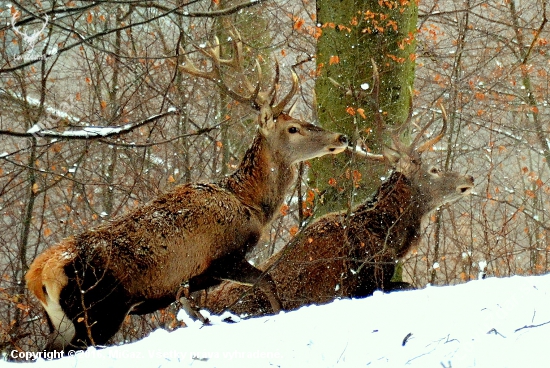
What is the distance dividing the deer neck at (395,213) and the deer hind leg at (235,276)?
3.79 feet

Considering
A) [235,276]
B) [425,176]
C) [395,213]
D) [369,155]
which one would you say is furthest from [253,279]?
[425,176]

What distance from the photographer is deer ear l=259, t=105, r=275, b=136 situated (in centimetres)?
701

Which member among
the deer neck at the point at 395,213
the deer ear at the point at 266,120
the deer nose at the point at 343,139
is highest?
the deer ear at the point at 266,120

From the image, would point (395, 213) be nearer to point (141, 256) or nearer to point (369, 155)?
point (369, 155)

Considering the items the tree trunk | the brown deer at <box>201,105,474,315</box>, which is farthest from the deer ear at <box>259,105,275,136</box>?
the brown deer at <box>201,105,474,315</box>

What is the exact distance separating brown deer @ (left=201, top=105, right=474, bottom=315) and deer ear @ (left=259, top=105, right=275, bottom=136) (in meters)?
1.05

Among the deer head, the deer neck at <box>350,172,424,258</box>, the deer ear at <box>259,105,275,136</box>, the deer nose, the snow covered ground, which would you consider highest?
the deer ear at <box>259,105,275,136</box>

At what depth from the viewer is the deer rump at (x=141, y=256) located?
5.12 meters

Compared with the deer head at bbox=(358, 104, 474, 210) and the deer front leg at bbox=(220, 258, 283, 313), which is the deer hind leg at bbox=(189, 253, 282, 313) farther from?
the deer head at bbox=(358, 104, 474, 210)

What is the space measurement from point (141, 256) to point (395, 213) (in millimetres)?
2816

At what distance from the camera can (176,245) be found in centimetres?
588

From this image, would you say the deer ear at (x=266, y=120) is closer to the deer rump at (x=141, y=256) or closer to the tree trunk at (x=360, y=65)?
the tree trunk at (x=360, y=65)

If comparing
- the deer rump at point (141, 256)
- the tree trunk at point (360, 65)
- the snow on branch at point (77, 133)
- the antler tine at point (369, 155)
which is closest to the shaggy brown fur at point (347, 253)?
the antler tine at point (369, 155)

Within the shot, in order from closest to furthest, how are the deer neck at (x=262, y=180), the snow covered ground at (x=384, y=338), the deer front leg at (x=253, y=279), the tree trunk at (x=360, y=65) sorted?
the snow covered ground at (x=384, y=338), the deer front leg at (x=253, y=279), the deer neck at (x=262, y=180), the tree trunk at (x=360, y=65)
